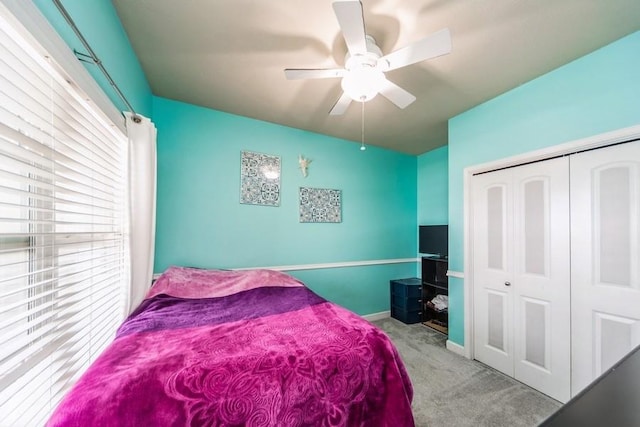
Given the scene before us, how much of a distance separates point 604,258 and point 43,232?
3.12 m

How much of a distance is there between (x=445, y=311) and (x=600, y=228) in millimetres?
1925

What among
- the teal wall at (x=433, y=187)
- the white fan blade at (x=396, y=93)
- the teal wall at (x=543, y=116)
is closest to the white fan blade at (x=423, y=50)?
the white fan blade at (x=396, y=93)

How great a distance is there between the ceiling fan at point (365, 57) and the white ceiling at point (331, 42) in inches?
10.2

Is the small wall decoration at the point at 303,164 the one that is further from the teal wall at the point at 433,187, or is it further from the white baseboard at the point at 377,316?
the white baseboard at the point at 377,316

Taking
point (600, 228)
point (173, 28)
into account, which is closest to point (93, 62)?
point (173, 28)

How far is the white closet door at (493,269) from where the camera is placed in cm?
212

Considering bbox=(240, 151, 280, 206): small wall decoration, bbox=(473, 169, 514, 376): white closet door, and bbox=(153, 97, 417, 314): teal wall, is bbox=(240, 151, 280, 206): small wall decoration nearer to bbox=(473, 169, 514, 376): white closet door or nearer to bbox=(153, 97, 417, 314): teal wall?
bbox=(153, 97, 417, 314): teal wall

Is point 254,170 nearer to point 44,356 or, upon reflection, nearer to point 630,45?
point 44,356

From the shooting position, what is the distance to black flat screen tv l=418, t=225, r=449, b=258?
305 cm

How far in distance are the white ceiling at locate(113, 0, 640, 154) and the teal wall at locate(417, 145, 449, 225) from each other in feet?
4.08

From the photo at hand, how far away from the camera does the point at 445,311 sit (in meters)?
3.09

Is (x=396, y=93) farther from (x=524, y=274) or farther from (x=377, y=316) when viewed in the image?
(x=377, y=316)

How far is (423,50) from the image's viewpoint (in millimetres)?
1236

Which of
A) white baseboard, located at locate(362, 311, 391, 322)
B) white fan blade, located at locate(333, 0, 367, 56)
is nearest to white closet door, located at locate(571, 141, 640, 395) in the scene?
white fan blade, located at locate(333, 0, 367, 56)
